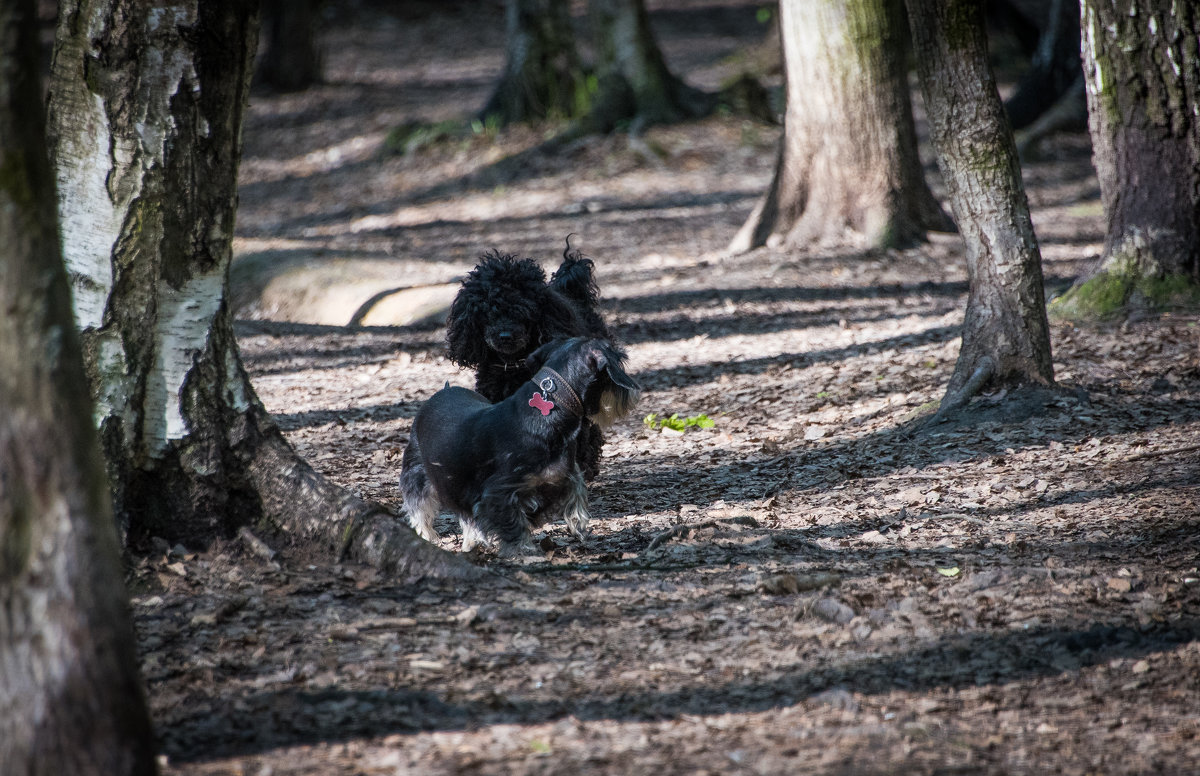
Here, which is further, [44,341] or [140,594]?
[140,594]

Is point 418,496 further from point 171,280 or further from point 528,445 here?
point 171,280

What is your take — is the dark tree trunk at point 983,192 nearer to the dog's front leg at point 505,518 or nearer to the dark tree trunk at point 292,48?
the dog's front leg at point 505,518

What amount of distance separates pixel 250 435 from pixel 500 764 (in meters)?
2.21

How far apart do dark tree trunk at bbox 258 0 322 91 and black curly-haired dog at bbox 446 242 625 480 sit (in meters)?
20.5

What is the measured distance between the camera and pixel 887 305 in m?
10.8

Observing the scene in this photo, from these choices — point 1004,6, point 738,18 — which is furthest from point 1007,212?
point 738,18

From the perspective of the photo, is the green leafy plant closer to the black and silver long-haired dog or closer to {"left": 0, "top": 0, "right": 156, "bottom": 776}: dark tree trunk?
the black and silver long-haired dog

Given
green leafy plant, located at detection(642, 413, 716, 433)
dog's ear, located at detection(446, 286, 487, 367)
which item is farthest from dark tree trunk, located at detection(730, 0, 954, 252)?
dog's ear, located at detection(446, 286, 487, 367)

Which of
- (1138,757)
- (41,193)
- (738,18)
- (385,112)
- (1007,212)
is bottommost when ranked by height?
(1138,757)

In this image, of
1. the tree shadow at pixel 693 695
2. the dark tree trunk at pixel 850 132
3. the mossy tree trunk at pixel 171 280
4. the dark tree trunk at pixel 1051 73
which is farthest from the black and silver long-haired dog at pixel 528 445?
the dark tree trunk at pixel 1051 73

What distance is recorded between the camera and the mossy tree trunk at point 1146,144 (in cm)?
810

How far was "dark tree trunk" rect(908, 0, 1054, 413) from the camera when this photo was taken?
681 cm

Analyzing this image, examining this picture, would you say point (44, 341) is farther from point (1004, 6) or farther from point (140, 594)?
point (1004, 6)

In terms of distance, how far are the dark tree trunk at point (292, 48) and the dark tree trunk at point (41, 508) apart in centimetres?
2411
